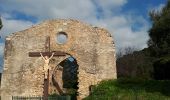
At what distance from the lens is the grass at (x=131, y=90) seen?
2181 cm

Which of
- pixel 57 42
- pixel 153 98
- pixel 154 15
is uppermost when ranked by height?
pixel 154 15

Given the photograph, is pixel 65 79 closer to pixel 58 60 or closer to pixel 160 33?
pixel 58 60

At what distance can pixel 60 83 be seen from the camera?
3000 cm

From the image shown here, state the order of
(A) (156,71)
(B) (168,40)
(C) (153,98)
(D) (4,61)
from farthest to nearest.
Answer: (A) (156,71) → (D) (4,61) → (B) (168,40) → (C) (153,98)

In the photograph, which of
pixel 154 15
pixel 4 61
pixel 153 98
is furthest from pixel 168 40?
pixel 4 61

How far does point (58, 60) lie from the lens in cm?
2578

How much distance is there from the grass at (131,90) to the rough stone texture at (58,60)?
826 millimetres

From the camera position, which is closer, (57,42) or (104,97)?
(104,97)

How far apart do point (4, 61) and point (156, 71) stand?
38.6ft

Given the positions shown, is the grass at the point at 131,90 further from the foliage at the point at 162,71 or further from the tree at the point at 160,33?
the foliage at the point at 162,71

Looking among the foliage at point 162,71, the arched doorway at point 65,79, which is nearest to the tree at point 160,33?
the foliage at point 162,71

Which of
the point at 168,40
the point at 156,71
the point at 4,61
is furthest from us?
the point at 156,71

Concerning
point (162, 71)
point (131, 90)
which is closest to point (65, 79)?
point (162, 71)

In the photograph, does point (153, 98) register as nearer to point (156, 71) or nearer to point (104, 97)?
point (104, 97)
